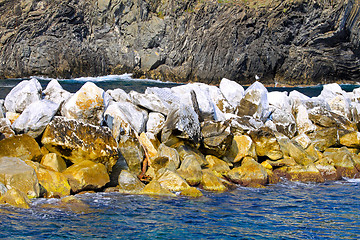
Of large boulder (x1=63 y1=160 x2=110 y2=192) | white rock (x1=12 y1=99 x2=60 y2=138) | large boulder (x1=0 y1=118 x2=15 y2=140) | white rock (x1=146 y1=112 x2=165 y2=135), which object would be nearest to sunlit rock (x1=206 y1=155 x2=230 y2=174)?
white rock (x1=146 y1=112 x2=165 y2=135)

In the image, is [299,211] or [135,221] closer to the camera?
[135,221]

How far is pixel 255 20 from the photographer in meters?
78.2

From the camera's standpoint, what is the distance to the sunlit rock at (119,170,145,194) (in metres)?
9.70

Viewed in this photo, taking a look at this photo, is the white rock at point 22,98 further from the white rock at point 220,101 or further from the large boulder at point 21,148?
the white rock at point 220,101

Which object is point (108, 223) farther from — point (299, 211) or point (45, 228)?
point (299, 211)

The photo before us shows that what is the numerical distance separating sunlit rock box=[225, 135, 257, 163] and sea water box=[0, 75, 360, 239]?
224cm

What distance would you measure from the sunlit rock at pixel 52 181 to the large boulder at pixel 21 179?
0.34 m

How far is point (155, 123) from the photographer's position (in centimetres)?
1280

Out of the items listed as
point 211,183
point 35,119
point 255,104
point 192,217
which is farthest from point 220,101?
point 192,217

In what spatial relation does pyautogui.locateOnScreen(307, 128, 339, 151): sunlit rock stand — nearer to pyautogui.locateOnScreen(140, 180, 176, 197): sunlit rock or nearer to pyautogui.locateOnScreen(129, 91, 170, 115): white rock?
pyautogui.locateOnScreen(129, 91, 170, 115): white rock

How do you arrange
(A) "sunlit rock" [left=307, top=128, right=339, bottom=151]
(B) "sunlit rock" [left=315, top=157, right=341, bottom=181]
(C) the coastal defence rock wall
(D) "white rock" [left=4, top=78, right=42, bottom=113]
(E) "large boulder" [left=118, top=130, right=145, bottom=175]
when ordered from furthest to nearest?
(C) the coastal defence rock wall < (A) "sunlit rock" [left=307, top=128, right=339, bottom=151] < (B) "sunlit rock" [left=315, top=157, right=341, bottom=181] < (D) "white rock" [left=4, top=78, right=42, bottom=113] < (E) "large boulder" [left=118, top=130, right=145, bottom=175]

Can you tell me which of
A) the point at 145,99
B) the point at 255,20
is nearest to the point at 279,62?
the point at 255,20

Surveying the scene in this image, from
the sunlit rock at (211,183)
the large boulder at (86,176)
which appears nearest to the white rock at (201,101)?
the sunlit rock at (211,183)

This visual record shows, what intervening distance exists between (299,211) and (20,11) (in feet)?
273
